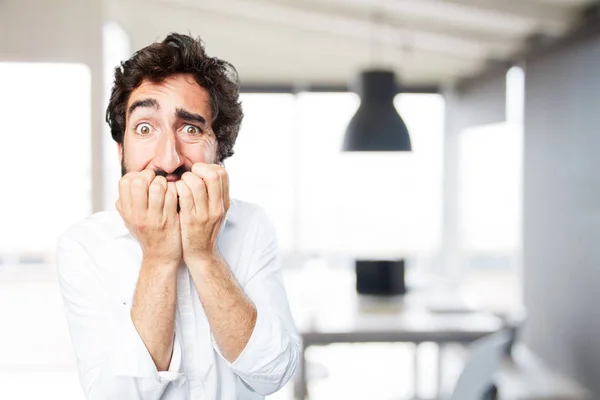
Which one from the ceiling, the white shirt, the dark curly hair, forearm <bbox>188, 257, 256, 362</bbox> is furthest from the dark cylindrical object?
forearm <bbox>188, 257, 256, 362</bbox>

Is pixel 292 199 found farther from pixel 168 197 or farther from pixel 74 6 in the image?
pixel 168 197

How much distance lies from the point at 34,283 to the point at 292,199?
4311 mm

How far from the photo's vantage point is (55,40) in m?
3.88

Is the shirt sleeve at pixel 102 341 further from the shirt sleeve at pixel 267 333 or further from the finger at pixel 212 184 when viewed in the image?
the finger at pixel 212 184

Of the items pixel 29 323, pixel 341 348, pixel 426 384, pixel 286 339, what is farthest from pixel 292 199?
pixel 286 339

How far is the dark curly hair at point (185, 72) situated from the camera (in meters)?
1.10

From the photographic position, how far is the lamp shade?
13.1 feet

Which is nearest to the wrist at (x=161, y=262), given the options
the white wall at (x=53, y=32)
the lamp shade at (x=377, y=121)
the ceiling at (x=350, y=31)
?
the lamp shade at (x=377, y=121)

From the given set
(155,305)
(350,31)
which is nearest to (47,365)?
(350,31)

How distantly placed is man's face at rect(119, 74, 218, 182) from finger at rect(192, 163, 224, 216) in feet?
0.19

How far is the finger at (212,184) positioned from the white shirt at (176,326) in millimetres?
209

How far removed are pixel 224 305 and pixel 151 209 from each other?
0.62ft

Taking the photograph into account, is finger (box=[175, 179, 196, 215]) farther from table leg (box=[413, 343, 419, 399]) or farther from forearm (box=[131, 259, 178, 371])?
table leg (box=[413, 343, 419, 399])

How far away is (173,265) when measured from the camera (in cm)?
102
